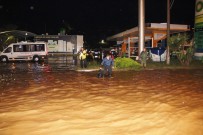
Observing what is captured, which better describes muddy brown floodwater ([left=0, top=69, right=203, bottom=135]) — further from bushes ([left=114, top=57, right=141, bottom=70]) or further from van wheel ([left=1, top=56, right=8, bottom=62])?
van wheel ([left=1, top=56, right=8, bottom=62])

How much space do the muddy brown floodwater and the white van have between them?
1958 centimetres

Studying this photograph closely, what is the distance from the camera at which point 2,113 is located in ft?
24.5

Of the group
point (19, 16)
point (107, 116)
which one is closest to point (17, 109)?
point (107, 116)

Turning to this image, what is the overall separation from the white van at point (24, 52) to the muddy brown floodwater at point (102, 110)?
19.6 metres

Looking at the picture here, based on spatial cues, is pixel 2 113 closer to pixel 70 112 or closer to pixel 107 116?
pixel 70 112

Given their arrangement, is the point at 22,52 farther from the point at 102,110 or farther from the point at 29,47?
the point at 102,110

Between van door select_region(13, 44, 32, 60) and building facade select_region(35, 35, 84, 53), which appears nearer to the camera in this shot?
van door select_region(13, 44, 32, 60)

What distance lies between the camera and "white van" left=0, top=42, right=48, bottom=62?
3036cm

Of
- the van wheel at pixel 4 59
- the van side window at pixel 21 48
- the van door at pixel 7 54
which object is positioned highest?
the van side window at pixel 21 48

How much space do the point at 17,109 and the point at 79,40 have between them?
32444 mm

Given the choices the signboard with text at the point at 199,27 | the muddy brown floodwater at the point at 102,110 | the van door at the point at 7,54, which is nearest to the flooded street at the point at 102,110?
the muddy brown floodwater at the point at 102,110

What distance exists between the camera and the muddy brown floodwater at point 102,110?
6035 millimetres

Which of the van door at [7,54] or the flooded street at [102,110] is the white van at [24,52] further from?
the flooded street at [102,110]

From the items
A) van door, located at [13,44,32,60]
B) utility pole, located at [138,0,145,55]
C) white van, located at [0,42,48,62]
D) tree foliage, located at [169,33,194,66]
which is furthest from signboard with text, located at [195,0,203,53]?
van door, located at [13,44,32,60]
